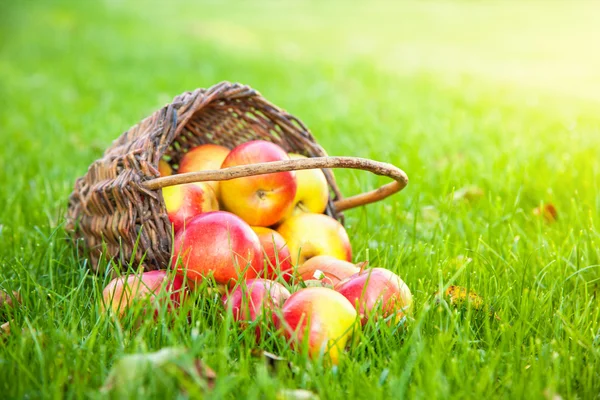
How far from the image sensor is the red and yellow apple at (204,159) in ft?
7.41

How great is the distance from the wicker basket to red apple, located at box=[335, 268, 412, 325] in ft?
1.10

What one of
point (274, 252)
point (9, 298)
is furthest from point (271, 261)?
point (9, 298)

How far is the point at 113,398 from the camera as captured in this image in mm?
1259

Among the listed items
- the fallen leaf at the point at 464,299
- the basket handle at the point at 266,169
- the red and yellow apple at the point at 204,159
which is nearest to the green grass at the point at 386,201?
the fallen leaf at the point at 464,299

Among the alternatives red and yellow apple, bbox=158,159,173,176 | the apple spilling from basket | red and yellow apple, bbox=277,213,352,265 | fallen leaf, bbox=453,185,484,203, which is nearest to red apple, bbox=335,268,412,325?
the apple spilling from basket

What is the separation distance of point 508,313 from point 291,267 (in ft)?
2.11

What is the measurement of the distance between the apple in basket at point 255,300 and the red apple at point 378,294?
0.57 feet

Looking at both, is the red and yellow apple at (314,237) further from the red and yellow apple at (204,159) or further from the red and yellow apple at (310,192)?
the red and yellow apple at (204,159)

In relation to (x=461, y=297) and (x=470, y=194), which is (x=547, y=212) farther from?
(x=461, y=297)

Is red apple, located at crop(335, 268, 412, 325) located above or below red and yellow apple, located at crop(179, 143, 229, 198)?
below

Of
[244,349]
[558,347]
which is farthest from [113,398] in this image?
[558,347]

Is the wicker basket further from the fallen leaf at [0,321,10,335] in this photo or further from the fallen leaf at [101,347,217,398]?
the fallen leaf at [101,347,217,398]

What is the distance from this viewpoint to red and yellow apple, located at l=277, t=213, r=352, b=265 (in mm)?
2150

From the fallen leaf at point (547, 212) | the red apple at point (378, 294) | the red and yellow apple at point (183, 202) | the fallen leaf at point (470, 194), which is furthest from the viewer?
the fallen leaf at point (470, 194)
